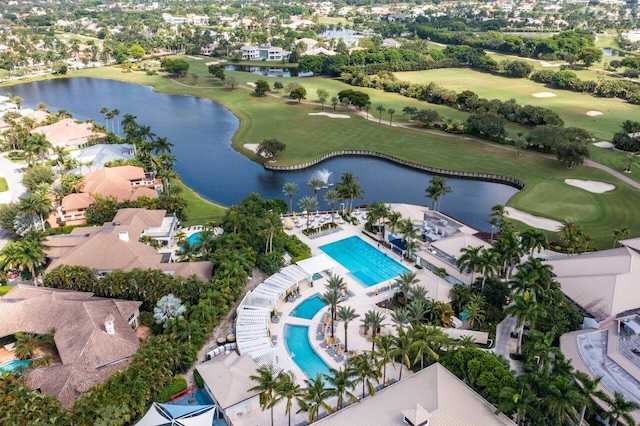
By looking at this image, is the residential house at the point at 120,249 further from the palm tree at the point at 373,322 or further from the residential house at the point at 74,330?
the palm tree at the point at 373,322

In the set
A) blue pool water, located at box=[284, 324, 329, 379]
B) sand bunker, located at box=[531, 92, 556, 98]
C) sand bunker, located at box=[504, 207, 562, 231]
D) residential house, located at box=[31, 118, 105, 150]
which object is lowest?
blue pool water, located at box=[284, 324, 329, 379]

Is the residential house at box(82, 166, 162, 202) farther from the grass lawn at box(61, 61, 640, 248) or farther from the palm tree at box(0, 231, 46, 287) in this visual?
the palm tree at box(0, 231, 46, 287)

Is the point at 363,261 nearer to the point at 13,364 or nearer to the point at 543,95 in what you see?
the point at 13,364

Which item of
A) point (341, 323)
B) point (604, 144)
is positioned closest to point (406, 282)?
point (341, 323)

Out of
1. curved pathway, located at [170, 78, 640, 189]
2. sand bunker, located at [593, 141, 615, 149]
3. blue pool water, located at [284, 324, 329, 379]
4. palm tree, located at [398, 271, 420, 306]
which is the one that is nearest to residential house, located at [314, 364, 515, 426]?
blue pool water, located at [284, 324, 329, 379]

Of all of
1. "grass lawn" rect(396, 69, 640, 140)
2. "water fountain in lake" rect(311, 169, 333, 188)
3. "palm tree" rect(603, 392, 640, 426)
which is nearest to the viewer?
"palm tree" rect(603, 392, 640, 426)


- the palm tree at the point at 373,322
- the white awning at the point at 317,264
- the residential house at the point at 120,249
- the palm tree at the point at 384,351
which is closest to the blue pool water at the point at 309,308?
the white awning at the point at 317,264

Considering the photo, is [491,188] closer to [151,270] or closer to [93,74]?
[151,270]
